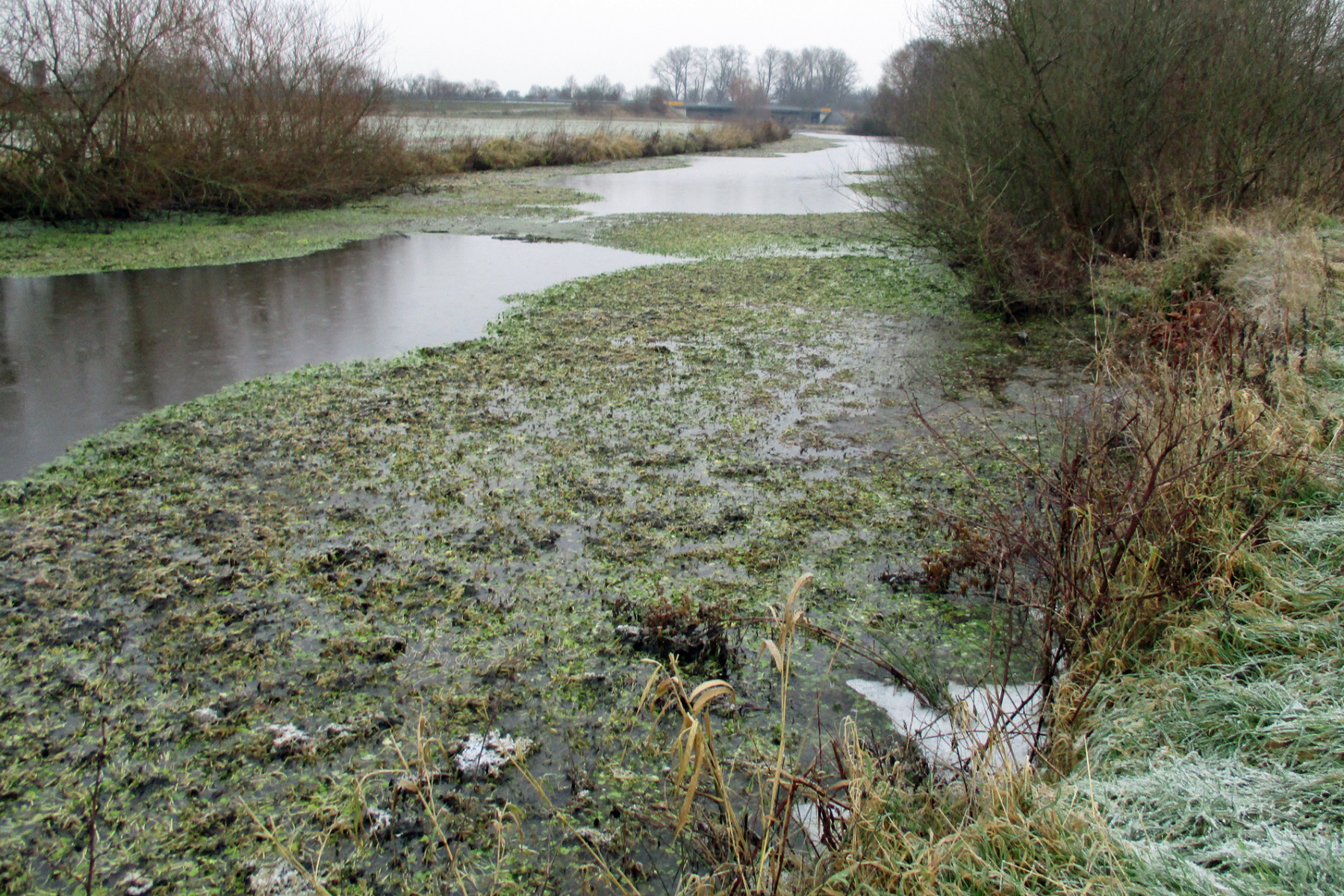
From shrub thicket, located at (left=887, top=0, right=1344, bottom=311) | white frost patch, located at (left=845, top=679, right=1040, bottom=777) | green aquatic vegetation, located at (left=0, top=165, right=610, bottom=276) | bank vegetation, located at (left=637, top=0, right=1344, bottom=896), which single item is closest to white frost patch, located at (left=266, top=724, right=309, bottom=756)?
bank vegetation, located at (left=637, top=0, right=1344, bottom=896)

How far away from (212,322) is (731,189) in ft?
69.0

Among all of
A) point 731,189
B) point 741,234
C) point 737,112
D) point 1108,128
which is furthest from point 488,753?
point 737,112

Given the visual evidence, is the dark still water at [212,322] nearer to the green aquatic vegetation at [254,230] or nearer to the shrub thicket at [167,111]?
the green aquatic vegetation at [254,230]

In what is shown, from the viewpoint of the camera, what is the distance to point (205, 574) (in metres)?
4.30

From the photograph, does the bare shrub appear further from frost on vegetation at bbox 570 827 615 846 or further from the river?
the river

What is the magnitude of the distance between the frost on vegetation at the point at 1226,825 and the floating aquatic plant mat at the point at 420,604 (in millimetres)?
1178

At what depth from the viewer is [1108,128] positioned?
1058cm

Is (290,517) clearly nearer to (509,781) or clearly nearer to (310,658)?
(310,658)

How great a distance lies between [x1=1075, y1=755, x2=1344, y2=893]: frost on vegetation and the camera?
2117 millimetres

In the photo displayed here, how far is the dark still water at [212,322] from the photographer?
6.91m

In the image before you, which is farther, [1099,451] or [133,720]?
[1099,451]

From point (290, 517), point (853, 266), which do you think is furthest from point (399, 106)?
point (290, 517)

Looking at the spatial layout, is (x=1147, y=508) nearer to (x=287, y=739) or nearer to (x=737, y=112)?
(x=287, y=739)

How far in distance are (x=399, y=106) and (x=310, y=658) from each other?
25.1 m
